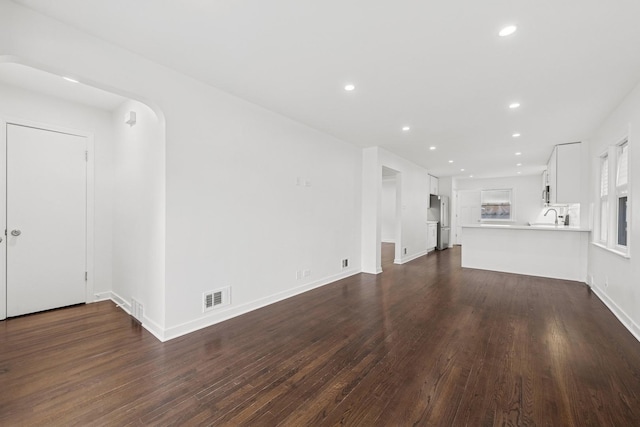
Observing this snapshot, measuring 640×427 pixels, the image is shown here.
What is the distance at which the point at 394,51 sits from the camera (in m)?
2.36

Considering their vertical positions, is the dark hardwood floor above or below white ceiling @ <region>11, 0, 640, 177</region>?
below

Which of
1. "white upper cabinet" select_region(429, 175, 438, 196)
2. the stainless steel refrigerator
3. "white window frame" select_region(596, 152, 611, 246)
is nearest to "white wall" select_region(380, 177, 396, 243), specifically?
"white upper cabinet" select_region(429, 175, 438, 196)

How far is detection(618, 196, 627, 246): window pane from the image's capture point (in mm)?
3545

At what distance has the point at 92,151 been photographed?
3816mm

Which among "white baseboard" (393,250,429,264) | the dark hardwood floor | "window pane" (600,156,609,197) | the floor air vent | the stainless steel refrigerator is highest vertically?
"window pane" (600,156,609,197)

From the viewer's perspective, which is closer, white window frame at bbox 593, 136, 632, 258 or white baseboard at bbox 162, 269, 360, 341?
white baseboard at bbox 162, 269, 360, 341

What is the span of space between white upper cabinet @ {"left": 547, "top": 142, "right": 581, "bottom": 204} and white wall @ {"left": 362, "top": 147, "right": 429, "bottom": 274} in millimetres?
2960

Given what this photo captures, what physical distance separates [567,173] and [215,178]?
6.36 metres

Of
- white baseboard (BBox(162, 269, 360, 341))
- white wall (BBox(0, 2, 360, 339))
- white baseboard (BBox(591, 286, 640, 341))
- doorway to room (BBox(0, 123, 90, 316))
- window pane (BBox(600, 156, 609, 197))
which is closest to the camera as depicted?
white wall (BBox(0, 2, 360, 339))

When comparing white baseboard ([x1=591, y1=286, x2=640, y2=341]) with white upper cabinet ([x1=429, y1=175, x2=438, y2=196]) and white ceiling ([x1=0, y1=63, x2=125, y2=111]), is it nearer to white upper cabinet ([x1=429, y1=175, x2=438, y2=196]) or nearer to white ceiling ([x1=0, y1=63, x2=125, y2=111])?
white upper cabinet ([x1=429, y1=175, x2=438, y2=196])

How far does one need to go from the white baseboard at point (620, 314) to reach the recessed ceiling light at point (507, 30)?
3212 mm

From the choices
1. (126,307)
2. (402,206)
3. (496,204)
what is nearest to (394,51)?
(126,307)

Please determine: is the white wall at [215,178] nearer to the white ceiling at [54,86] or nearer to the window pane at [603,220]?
the white ceiling at [54,86]

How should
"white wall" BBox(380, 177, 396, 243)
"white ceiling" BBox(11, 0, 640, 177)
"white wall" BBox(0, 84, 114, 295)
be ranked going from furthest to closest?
"white wall" BBox(380, 177, 396, 243)
"white wall" BBox(0, 84, 114, 295)
"white ceiling" BBox(11, 0, 640, 177)
